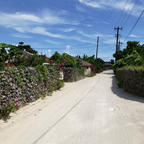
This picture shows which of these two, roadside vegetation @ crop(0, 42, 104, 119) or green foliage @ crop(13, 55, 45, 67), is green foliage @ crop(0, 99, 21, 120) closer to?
roadside vegetation @ crop(0, 42, 104, 119)

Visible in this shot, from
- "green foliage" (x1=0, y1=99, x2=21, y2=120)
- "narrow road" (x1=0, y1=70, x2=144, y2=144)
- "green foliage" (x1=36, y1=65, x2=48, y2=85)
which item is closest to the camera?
"narrow road" (x1=0, y1=70, x2=144, y2=144)

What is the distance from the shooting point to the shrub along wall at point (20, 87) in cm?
574

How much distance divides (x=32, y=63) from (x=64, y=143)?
7.39 metres

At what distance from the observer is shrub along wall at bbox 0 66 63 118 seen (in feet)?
18.8

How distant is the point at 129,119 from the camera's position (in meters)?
5.53

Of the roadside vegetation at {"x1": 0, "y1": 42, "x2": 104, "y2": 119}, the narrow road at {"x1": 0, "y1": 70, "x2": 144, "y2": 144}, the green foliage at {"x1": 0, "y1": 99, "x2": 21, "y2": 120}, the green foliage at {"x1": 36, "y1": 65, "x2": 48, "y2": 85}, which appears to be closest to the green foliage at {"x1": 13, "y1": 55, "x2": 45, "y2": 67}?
the roadside vegetation at {"x1": 0, "y1": 42, "x2": 104, "y2": 119}

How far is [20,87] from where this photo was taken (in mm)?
6961

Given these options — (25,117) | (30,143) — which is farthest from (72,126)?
(25,117)

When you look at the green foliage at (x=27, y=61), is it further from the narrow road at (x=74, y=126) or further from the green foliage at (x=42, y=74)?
the narrow road at (x=74, y=126)

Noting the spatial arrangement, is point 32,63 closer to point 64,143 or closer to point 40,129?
point 40,129

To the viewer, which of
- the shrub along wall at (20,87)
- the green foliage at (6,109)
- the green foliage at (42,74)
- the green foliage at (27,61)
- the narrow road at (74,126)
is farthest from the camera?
the green foliage at (42,74)

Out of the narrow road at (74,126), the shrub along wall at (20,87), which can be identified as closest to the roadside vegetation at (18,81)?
the shrub along wall at (20,87)

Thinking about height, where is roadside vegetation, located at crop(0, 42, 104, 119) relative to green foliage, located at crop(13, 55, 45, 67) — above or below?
below

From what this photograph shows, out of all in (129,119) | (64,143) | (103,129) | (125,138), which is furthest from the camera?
(129,119)
